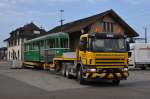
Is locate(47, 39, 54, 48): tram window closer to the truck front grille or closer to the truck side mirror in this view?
the truck side mirror

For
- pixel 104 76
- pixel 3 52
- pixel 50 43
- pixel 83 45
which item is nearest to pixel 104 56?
pixel 104 76

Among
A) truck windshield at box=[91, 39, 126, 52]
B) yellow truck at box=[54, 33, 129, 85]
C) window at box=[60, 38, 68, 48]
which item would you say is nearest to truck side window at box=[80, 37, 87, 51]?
yellow truck at box=[54, 33, 129, 85]

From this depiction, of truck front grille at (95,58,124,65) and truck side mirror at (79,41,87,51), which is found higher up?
truck side mirror at (79,41,87,51)

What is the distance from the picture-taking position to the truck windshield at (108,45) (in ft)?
68.4

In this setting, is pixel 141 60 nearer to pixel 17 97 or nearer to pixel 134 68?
pixel 134 68

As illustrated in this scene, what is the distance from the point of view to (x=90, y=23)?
170 feet

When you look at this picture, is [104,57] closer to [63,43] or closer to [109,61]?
[109,61]

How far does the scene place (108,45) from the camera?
21.0 m

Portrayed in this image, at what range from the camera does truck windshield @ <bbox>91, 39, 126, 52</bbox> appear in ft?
68.4

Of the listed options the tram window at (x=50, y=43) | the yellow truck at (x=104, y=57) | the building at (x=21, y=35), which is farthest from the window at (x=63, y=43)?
the building at (x=21, y=35)

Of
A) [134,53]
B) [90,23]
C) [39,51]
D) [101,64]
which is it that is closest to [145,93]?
[101,64]

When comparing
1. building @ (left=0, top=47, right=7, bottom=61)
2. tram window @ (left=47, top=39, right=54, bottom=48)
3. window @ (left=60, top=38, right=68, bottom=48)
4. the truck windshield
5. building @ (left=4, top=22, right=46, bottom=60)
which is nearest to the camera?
the truck windshield

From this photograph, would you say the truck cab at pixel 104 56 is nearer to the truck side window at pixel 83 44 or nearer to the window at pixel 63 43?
the truck side window at pixel 83 44

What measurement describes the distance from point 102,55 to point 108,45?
0.70 metres
